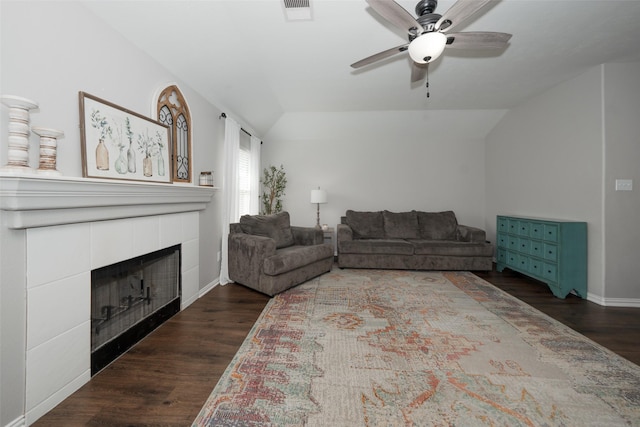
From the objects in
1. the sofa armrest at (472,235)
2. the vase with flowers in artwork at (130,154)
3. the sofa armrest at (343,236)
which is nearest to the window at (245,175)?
the sofa armrest at (343,236)

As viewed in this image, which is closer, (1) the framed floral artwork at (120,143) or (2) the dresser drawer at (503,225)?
(1) the framed floral artwork at (120,143)

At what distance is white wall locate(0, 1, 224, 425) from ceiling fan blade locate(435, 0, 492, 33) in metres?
2.32

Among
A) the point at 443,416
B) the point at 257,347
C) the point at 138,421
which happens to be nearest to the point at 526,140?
the point at 443,416

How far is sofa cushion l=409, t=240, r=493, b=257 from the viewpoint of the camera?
13.3ft

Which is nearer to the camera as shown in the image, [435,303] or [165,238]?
[165,238]

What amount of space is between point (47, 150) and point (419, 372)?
2511 mm

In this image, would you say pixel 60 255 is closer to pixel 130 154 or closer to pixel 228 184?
pixel 130 154

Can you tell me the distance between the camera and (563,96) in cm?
342

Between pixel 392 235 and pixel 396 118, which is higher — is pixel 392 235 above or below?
below

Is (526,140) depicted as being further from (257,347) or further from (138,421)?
(138,421)

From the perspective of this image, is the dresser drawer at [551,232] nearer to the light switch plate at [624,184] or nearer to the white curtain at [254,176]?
the light switch plate at [624,184]

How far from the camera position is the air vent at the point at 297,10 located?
2.02 m

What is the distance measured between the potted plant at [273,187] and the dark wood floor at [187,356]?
7.69ft

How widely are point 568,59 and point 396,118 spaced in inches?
93.7
